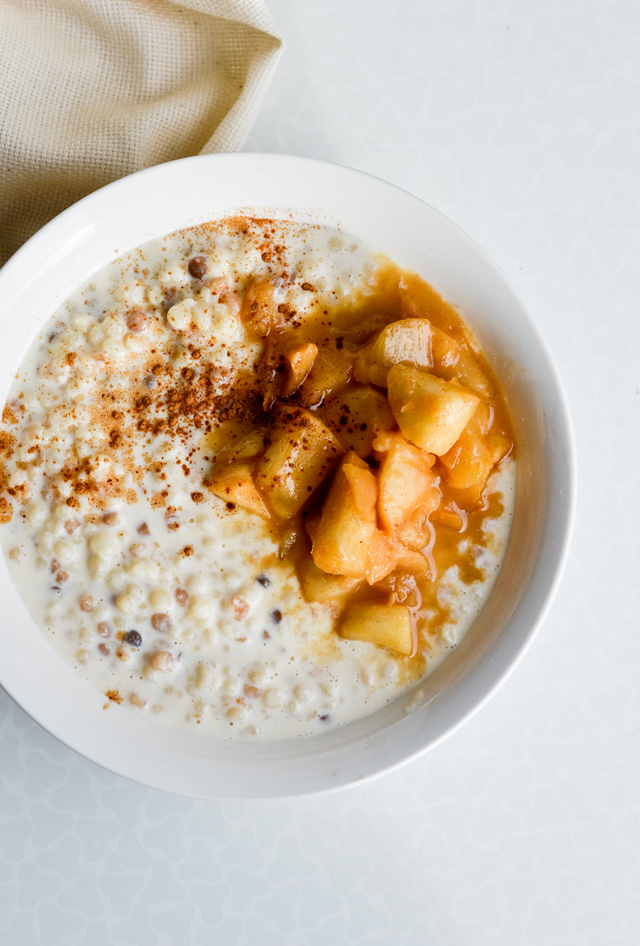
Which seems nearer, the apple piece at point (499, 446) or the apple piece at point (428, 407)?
the apple piece at point (428, 407)

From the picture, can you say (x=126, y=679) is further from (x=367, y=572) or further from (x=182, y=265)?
(x=182, y=265)

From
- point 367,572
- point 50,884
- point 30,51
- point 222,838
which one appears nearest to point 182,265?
point 30,51

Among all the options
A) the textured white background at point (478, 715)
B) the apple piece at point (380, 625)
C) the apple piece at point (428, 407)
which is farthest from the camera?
the textured white background at point (478, 715)

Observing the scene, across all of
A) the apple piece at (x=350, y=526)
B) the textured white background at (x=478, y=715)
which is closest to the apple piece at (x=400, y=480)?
the apple piece at (x=350, y=526)

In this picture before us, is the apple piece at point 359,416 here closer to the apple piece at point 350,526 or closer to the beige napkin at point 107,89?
the apple piece at point 350,526

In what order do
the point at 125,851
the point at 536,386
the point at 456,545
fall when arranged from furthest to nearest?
the point at 125,851
the point at 456,545
the point at 536,386

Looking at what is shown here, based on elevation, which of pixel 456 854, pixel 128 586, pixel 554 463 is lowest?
pixel 456 854

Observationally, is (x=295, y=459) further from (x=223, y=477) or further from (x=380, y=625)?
(x=380, y=625)
